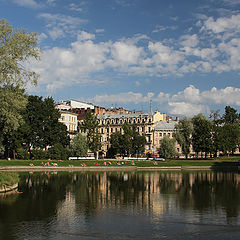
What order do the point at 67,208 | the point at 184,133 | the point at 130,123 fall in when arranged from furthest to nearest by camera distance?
the point at 130,123 < the point at 184,133 < the point at 67,208

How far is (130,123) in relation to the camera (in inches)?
5635

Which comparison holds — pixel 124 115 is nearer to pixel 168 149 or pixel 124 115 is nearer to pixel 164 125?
pixel 164 125

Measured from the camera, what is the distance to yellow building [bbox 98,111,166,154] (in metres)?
141

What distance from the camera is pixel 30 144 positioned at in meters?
101

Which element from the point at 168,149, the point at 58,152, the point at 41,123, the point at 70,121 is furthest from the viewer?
the point at 70,121

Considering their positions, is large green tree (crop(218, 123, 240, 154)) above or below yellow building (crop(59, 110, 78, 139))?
below

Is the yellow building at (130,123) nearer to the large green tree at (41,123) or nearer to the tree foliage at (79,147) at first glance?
the tree foliage at (79,147)

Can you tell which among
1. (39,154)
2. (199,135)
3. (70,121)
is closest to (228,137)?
(199,135)

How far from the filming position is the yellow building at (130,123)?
463 ft

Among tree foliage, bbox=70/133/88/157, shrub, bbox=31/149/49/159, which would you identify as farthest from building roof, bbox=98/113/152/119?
shrub, bbox=31/149/49/159

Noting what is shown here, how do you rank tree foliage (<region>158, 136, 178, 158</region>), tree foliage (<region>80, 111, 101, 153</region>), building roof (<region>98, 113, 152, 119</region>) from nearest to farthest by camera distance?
tree foliage (<region>158, 136, 178, 158</region>) < tree foliage (<region>80, 111, 101, 153</region>) < building roof (<region>98, 113, 152, 119</region>)

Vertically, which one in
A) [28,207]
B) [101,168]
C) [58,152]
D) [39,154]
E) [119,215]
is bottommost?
[119,215]

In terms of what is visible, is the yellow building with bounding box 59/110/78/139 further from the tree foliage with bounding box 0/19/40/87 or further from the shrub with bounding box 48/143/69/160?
the tree foliage with bounding box 0/19/40/87

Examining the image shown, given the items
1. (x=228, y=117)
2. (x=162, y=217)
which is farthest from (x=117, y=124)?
(x=162, y=217)
